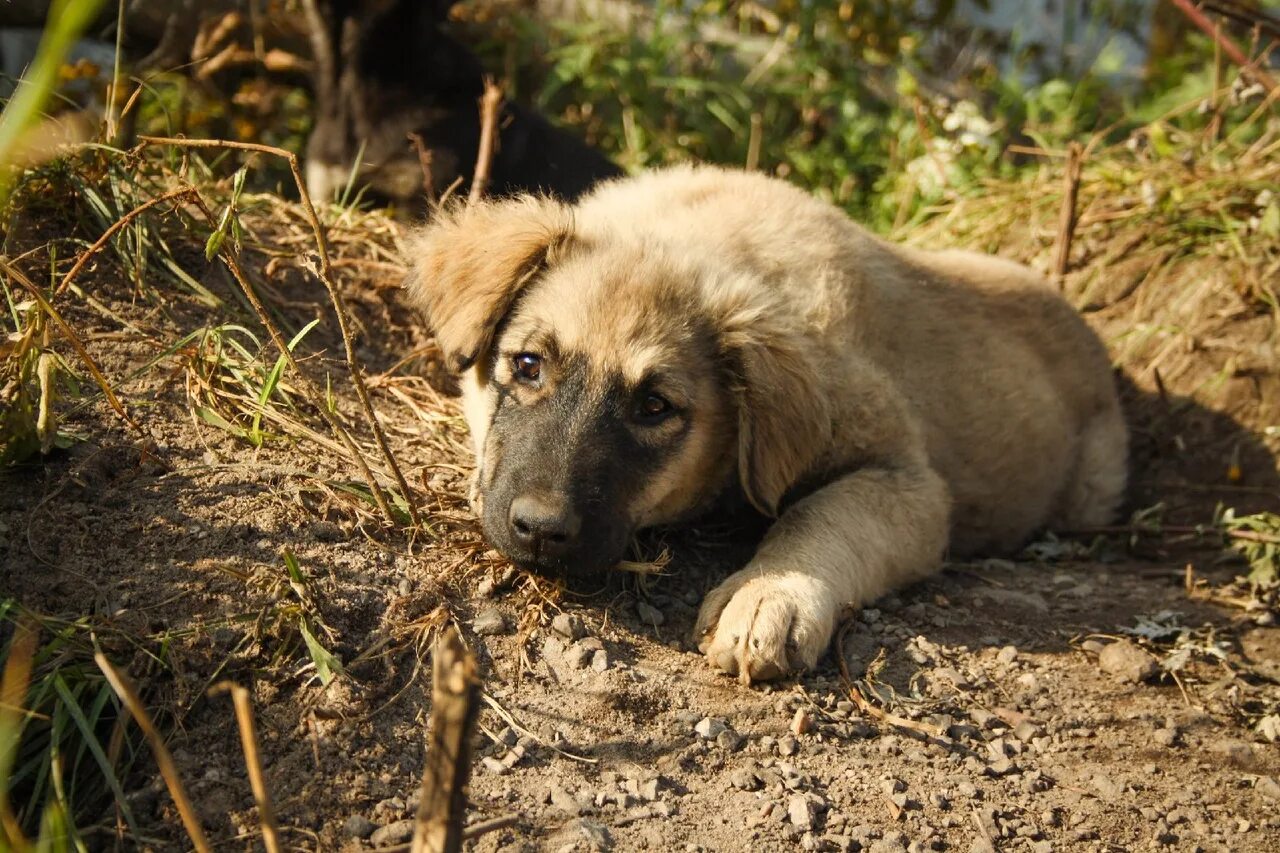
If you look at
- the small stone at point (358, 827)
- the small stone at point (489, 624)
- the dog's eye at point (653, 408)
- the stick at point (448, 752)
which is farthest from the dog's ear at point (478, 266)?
the stick at point (448, 752)

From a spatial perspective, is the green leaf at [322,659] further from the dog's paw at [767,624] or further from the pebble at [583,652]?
the dog's paw at [767,624]

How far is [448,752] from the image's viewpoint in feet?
6.63

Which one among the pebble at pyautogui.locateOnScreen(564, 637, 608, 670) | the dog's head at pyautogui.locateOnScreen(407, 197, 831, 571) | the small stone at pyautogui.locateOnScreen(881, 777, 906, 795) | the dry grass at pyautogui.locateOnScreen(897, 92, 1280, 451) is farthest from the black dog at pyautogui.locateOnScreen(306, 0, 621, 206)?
the small stone at pyautogui.locateOnScreen(881, 777, 906, 795)

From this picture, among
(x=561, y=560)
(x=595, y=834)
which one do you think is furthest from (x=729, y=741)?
(x=561, y=560)

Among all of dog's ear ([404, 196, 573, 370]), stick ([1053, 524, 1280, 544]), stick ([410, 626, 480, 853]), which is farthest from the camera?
stick ([1053, 524, 1280, 544])

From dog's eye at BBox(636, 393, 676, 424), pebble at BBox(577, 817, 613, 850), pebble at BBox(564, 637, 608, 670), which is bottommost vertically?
pebble at BBox(577, 817, 613, 850)

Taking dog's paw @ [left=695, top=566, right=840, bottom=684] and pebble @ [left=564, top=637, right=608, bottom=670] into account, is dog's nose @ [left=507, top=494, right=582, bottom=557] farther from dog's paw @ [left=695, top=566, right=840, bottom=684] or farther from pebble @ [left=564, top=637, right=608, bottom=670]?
dog's paw @ [left=695, top=566, right=840, bottom=684]

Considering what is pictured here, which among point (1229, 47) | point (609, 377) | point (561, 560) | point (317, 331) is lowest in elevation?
point (561, 560)

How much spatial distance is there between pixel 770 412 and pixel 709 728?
3.65ft

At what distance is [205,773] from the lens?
2795 millimetres

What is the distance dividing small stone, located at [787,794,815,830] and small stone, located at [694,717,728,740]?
304mm

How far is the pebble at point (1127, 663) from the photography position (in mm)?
4039

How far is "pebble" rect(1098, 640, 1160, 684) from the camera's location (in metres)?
4.04

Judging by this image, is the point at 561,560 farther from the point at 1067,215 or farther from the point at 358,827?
the point at 1067,215
